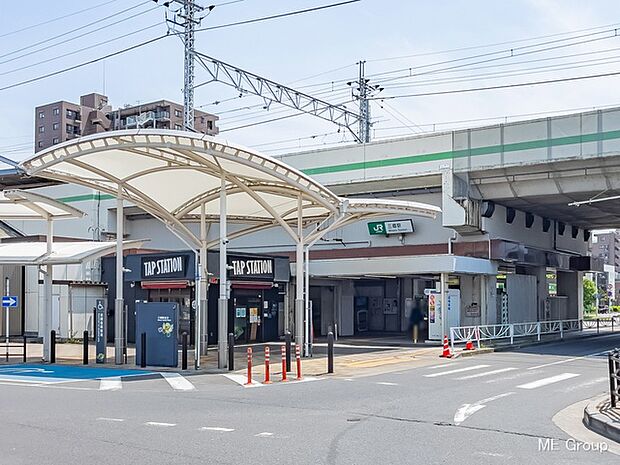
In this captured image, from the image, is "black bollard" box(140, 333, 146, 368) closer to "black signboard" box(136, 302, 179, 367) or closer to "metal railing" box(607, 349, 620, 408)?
"black signboard" box(136, 302, 179, 367)

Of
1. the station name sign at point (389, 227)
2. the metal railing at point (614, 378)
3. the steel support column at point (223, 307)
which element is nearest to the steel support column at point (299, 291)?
the steel support column at point (223, 307)

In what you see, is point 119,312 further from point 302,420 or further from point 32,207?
point 302,420

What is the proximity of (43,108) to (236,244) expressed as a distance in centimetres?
9263

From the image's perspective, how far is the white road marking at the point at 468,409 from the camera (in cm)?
1338

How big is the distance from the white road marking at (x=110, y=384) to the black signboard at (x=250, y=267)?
11995 millimetres

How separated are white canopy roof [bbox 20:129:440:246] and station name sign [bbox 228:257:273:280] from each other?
291cm

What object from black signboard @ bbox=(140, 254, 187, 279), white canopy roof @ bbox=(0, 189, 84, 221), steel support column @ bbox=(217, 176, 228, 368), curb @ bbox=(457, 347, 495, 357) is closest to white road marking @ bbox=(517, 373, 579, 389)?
curb @ bbox=(457, 347, 495, 357)

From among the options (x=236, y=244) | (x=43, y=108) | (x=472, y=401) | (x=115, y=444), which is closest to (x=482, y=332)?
(x=236, y=244)

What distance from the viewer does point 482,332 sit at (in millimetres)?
34969

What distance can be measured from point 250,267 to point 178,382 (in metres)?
13.9

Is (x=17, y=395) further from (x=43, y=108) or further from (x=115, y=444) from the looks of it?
(x=43, y=108)

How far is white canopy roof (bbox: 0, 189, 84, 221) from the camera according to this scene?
2467 centimetres

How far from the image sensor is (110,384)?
750 inches

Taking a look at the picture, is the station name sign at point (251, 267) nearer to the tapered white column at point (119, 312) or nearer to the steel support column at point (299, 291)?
the steel support column at point (299, 291)
